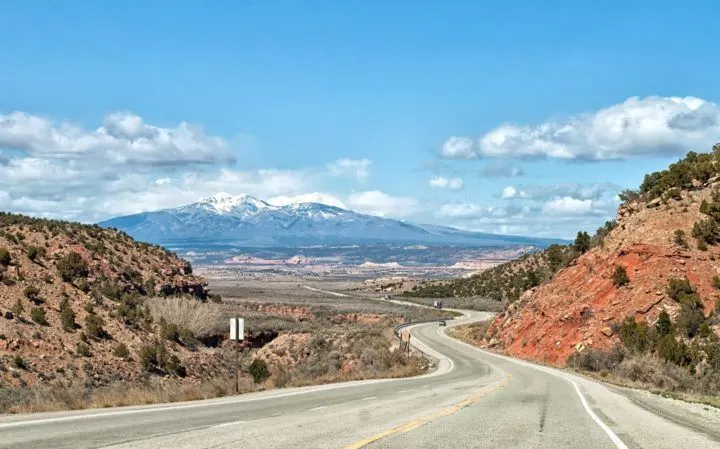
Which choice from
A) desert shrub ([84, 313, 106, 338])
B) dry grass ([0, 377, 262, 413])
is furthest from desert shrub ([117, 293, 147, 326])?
dry grass ([0, 377, 262, 413])

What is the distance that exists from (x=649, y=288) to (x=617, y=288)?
9.12 ft

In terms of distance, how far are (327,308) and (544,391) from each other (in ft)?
216

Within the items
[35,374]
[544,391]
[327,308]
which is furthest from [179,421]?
[327,308]

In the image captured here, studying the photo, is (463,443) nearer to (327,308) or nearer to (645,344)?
(645,344)

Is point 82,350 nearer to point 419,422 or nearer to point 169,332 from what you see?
point 169,332

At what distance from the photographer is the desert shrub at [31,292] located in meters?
42.8

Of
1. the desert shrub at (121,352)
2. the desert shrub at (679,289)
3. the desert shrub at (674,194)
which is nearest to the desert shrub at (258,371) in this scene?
the desert shrub at (121,352)

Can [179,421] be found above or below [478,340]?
above

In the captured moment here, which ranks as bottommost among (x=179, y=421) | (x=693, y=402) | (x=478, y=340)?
(x=478, y=340)

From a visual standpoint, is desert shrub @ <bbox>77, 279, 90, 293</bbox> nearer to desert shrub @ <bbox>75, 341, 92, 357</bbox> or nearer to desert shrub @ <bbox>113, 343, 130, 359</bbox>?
desert shrub @ <bbox>113, 343, 130, 359</bbox>

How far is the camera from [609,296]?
4344cm

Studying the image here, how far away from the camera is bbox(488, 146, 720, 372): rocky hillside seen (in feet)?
118

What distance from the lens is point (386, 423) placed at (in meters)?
12.9

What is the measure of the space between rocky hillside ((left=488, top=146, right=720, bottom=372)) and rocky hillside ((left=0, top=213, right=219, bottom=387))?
2392 cm
